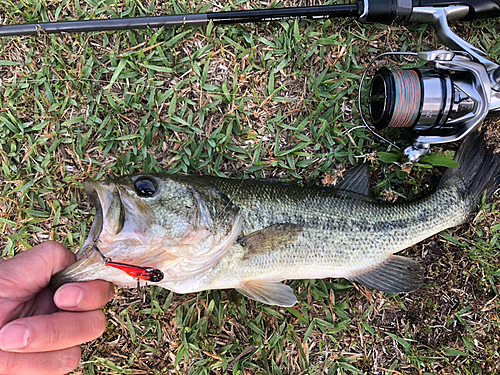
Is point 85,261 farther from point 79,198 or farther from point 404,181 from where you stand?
point 404,181

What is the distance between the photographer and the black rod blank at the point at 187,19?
2.87 m

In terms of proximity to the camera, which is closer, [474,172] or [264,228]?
[264,228]

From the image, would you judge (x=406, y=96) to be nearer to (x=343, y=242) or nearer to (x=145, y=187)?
(x=343, y=242)

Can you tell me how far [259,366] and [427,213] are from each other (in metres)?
2.01

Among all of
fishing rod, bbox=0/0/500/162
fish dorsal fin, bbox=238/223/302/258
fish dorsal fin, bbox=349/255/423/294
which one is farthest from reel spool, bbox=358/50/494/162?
fish dorsal fin, bbox=238/223/302/258

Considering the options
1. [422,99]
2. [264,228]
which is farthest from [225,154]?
[422,99]

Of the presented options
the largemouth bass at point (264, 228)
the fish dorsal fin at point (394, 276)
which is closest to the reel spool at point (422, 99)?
the largemouth bass at point (264, 228)

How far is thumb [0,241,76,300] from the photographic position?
2.21 meters

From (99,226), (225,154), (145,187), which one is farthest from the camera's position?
(225,154)

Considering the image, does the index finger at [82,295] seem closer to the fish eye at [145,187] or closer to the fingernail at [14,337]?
the fingernail at [14,337]

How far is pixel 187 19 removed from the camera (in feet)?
9.51

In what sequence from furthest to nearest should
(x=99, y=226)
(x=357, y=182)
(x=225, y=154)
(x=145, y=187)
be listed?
(x=225, y=154) → (x=357, y=182) → (x=145, y=187) → (x=99, y=226)

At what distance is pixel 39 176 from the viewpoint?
10.1 feet

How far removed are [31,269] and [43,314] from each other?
31cm
